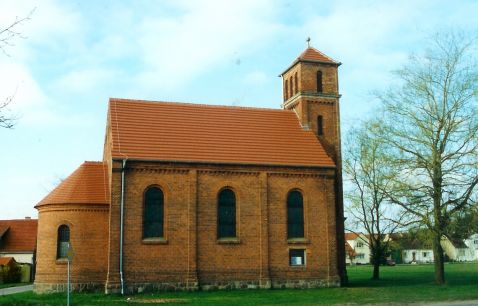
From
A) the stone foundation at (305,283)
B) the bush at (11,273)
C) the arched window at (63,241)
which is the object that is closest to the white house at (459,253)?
the stone foundation at (305,283)

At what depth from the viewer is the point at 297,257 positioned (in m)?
30.4

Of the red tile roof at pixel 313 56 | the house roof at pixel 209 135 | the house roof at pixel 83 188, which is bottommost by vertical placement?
the house roof at pixel 83 188

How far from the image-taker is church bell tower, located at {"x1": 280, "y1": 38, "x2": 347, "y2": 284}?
34.6 metres

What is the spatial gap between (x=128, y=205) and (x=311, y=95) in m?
14.0

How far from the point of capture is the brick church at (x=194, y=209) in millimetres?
27781

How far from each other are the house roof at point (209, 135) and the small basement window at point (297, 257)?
487 centimetres

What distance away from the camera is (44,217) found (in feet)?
94.4

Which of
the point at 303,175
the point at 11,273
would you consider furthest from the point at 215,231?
the point at 11,273

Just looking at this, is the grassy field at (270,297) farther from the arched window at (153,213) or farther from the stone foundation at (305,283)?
the arched window at (153,213)

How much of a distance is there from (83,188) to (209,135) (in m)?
7.55

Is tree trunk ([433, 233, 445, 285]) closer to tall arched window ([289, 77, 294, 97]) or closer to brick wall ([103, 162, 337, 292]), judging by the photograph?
brick wall ([103, 162, 337, 292])

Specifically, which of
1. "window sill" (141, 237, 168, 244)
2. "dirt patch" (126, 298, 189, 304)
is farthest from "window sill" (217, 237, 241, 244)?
"dirt patch" (126, 298, 189, 304)

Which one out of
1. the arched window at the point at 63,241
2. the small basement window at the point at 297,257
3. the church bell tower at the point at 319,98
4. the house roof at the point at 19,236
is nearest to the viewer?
the arched window at the point at 63,241

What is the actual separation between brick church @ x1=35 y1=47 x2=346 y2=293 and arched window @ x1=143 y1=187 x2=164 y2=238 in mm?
52
